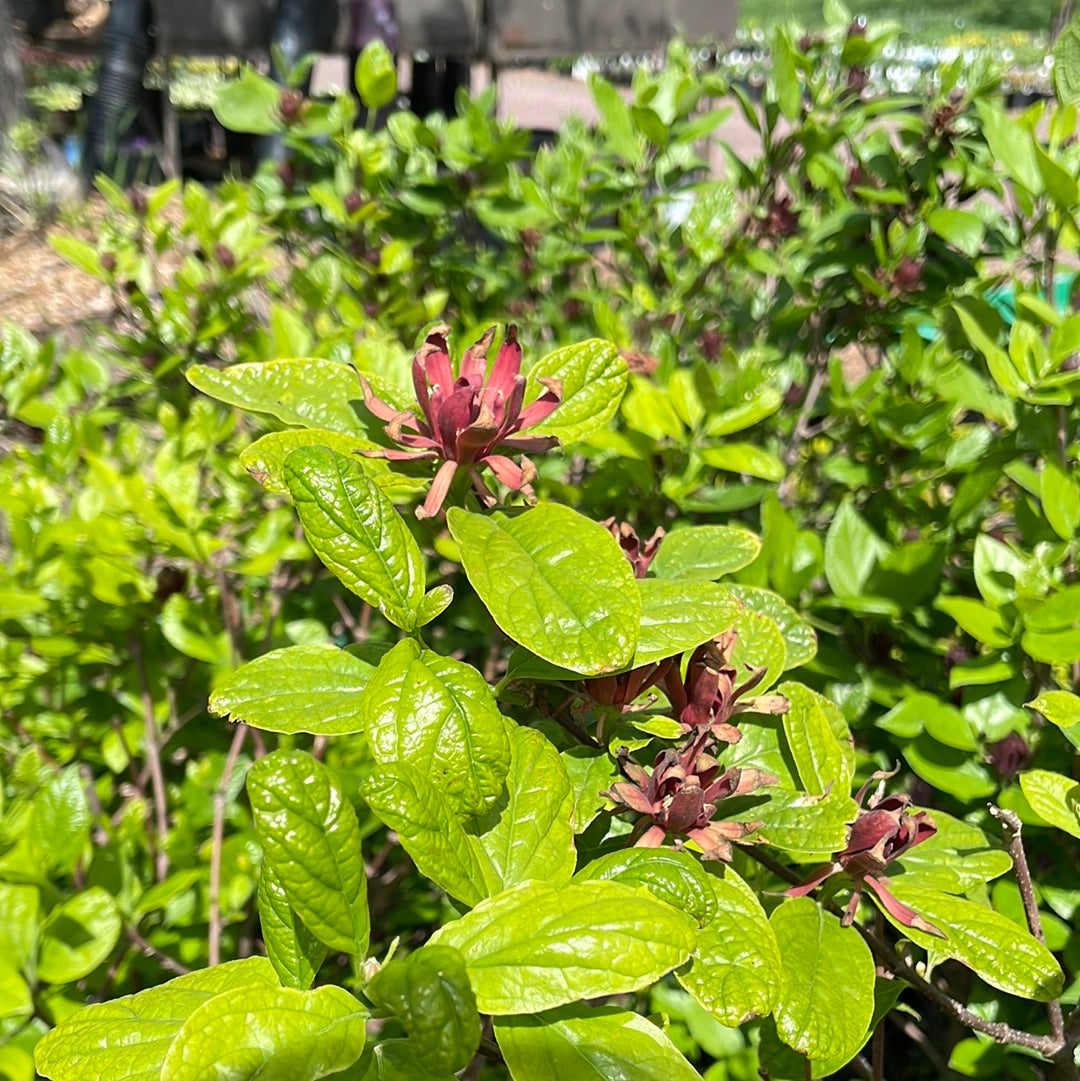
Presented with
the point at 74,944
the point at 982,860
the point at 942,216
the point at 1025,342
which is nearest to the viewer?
the point at 982,860

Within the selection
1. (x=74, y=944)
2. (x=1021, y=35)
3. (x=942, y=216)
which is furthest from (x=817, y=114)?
(x=1021, y=35)

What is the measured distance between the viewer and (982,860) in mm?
790

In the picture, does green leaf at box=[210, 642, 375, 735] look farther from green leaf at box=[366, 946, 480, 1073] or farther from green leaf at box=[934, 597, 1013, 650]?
green leaf at box=[934, 597, 1013, 650]

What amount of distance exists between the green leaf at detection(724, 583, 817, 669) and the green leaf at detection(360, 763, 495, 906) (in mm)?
382

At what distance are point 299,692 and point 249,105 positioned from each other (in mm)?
1719

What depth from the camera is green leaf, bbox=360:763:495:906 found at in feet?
1.68

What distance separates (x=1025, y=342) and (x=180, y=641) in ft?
3.82

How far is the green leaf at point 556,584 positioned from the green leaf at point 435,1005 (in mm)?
176

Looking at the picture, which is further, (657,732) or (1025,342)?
(1025,342)

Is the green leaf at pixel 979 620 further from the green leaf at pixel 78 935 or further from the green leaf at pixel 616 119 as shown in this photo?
the green leaf at pixel 616 119

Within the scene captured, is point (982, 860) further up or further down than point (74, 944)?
further up

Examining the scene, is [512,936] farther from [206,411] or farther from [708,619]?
[206,411]

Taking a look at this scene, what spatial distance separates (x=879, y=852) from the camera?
69cm

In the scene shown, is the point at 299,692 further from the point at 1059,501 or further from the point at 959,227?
the point at 959,227
